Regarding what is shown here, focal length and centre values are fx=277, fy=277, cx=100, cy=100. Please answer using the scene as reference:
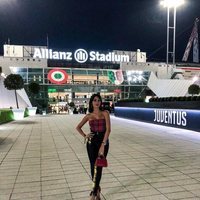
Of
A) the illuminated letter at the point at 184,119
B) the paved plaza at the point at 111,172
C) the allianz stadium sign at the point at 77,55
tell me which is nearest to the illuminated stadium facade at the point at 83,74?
the allianz stadium sign at the point at 77,55

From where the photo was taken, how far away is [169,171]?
19.6 ft

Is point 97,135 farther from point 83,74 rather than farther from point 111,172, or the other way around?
point 83,74

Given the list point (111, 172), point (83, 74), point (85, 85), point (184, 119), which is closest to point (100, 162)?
point (111, 172)

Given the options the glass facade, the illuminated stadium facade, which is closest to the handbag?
the illuminated stadium facade

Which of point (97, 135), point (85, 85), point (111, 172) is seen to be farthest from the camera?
point (85, 85)

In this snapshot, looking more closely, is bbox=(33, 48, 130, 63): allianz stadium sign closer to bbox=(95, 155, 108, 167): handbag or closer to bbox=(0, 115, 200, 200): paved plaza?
bbox=(0, 115, 200, 200): paved plaza

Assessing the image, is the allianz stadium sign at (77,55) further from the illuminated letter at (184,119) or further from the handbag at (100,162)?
the handbag at (100,162)

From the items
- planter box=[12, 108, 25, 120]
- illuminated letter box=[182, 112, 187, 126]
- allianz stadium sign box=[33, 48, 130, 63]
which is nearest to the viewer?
illuminated letter box=[182, 112, 187, 126]

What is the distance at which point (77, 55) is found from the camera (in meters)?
54.9

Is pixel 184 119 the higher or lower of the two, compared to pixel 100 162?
lower

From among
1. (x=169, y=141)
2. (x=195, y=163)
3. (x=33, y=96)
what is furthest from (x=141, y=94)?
(x=195, y=163)

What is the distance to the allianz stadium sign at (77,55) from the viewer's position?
5372 cm

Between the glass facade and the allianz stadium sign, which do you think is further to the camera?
the allianz stadium sign

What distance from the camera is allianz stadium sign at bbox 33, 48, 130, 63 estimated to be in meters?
53.7
